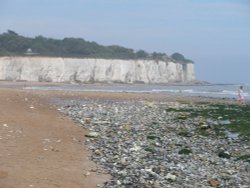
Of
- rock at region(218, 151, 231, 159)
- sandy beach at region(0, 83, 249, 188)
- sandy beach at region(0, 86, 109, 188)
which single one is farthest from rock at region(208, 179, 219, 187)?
rock at region(218, 151, 231, 159)

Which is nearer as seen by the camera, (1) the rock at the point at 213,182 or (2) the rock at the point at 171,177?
(1) the rock at the point at 213,182

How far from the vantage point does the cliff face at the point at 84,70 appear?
7736 cm

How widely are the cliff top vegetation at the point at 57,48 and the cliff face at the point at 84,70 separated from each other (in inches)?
159

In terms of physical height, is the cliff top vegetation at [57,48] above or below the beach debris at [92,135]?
above

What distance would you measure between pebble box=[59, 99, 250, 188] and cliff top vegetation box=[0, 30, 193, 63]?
67.7 metres

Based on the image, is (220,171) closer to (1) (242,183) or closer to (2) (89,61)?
(1) (242,183)

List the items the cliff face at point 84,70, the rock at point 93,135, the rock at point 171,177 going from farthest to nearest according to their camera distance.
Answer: the cliff face at point 84,70 → the rock at point 93,135 → the rock at point 171,177

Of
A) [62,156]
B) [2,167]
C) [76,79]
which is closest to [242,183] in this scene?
[62,156]

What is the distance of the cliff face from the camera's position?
77.4 metres

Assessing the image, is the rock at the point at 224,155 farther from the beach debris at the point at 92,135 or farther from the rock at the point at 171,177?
the beach debris at the point at 92,135

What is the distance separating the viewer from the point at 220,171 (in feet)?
33.2

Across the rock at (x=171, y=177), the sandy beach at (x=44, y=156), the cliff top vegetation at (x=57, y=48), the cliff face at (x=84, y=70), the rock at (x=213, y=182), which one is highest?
the cliff top vegetation at (x=57, y=48)

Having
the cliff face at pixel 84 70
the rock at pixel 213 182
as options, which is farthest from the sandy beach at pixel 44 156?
the cliff face at pixel 84 70

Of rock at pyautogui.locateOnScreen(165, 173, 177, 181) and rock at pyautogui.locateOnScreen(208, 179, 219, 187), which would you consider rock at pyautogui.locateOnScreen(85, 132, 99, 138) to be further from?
rock at pyautogui.locateOnScreen(208, 179, 219, 187)
